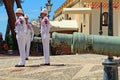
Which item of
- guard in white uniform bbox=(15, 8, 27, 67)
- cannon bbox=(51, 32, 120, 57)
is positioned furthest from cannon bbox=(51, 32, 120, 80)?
guard in white uniform bbox=(15, 8, 27, 67)

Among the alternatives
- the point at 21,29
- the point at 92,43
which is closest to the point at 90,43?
the point at 92,43

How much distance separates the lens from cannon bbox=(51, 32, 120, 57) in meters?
4.75

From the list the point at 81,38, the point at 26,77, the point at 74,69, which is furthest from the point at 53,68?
the point at 81,38

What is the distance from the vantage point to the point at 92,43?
482 cm

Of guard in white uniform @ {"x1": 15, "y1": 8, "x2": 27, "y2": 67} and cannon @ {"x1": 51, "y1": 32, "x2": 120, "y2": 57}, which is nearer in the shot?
cannon @ {"x1": 51, "y1": 32, "x2": 120, "y2": 57}

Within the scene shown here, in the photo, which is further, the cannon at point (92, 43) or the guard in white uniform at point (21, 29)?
the guard in white uniform at point (21, 29)

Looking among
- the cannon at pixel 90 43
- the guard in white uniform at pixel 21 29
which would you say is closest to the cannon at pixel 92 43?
the cannon at pixel 90 43

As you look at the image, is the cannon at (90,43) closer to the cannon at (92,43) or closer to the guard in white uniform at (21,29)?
the cannon at (92,43)

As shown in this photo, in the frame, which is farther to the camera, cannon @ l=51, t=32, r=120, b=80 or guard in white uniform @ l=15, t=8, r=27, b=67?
guard in white uniform @ l=15, t=8, r=27, b=67

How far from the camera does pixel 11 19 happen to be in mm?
33219

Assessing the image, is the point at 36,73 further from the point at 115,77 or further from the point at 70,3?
the point at 70,3

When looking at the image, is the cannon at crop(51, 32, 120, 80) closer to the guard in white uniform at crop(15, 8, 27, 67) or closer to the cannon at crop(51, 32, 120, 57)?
the cannon at crop(51, 32, 120, 57)

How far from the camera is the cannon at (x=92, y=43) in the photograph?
475 centimetres

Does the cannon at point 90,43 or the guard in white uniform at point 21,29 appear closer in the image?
the cannon at point 90,43
